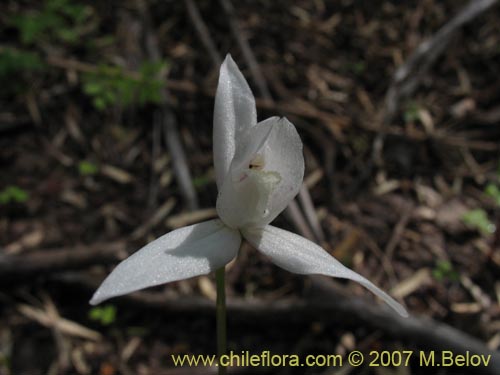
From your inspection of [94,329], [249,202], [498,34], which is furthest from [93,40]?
[498,34]

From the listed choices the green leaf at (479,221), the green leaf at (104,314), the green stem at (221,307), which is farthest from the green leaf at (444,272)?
the green stem at (221,307)

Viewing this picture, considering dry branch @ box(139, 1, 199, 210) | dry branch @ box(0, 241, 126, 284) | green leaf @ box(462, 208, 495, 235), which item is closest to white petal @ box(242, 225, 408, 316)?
dry branch @ box(0, 241, 126, 284)

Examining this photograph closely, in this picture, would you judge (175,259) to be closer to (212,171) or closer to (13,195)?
(212,171)

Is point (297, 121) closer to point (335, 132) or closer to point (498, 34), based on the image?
point (335, 132)

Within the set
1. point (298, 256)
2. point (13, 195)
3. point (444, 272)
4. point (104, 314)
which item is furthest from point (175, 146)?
point (298, 256)

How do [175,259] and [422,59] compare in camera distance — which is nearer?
[175,259]

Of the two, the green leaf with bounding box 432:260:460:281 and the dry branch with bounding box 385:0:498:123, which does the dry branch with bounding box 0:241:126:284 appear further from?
the dry branch with bounding box 385:0:498:123

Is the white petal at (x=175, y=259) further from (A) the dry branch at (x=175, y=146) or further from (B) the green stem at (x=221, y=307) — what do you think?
(A) the dry branch at (x=175, y=146)
